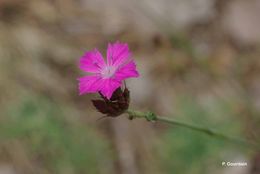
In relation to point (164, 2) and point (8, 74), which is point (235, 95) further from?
point (8, 74)

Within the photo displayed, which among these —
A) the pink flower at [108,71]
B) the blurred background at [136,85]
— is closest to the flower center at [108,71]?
the pink flower at [108,71]

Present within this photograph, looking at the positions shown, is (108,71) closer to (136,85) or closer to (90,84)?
(90,84)

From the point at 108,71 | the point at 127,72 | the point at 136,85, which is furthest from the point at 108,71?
the point at 136,85

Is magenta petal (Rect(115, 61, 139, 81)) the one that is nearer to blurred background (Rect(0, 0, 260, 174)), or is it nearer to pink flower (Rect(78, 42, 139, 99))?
pink flower (Rect(78, 42, 139, 99))

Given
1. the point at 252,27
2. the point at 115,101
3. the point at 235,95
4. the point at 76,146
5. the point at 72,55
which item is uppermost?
the point at 252,27

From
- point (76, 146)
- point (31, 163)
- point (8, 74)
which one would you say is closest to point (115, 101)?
point (76, 146)

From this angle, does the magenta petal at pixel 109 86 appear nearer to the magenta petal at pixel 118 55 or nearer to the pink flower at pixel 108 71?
the pink flower at pixel 108 71

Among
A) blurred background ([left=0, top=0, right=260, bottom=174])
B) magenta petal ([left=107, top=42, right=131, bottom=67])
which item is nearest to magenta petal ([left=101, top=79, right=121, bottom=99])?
→ magenta petal ([left=107, top=42, right=131, bottom=67])
